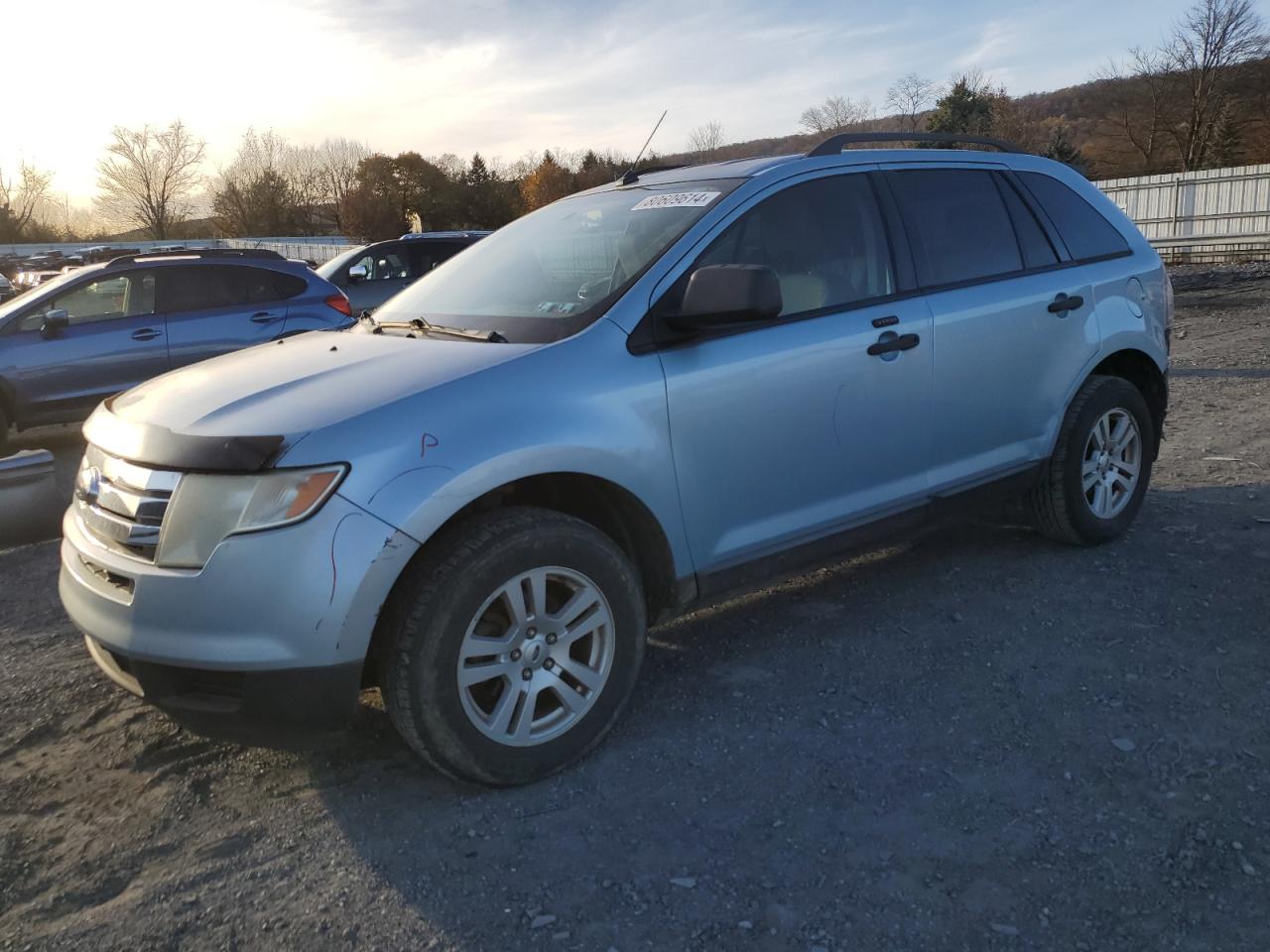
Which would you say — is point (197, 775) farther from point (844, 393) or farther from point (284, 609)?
point (844, 393)

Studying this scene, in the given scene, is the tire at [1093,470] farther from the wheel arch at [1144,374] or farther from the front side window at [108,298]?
the front side window at [108,298]

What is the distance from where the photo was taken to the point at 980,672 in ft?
12.4

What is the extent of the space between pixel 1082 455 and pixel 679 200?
2326 millimetres

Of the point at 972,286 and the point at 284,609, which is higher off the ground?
the point at 972,286

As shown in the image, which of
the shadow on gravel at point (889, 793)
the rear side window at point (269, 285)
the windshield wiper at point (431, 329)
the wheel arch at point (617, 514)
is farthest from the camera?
the rear side window at point (269, 285)

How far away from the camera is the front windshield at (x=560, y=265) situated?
3.53m

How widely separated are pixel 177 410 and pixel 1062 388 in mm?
3686

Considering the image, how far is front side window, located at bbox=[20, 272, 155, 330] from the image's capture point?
30.6 feet

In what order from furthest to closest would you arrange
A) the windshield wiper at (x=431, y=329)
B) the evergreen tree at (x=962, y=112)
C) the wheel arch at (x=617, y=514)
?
1. the evergreen tree at (x=962, y=112)
2. the windshield wiper at (x=431, y=329)
3. the wheel arch at (x=617, y=514)

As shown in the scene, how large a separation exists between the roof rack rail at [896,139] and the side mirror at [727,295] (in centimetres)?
104

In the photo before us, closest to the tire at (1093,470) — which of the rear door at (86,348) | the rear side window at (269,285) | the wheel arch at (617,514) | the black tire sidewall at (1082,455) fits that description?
the black tire sidewall at (1082,455)

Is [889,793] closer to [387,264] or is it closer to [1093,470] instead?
[1093,470]

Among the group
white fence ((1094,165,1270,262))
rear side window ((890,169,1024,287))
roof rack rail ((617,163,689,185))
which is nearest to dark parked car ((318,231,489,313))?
roof rack rail ((617,163,689,185))

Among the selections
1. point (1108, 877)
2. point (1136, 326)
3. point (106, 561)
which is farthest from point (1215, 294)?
point (106, 561)
